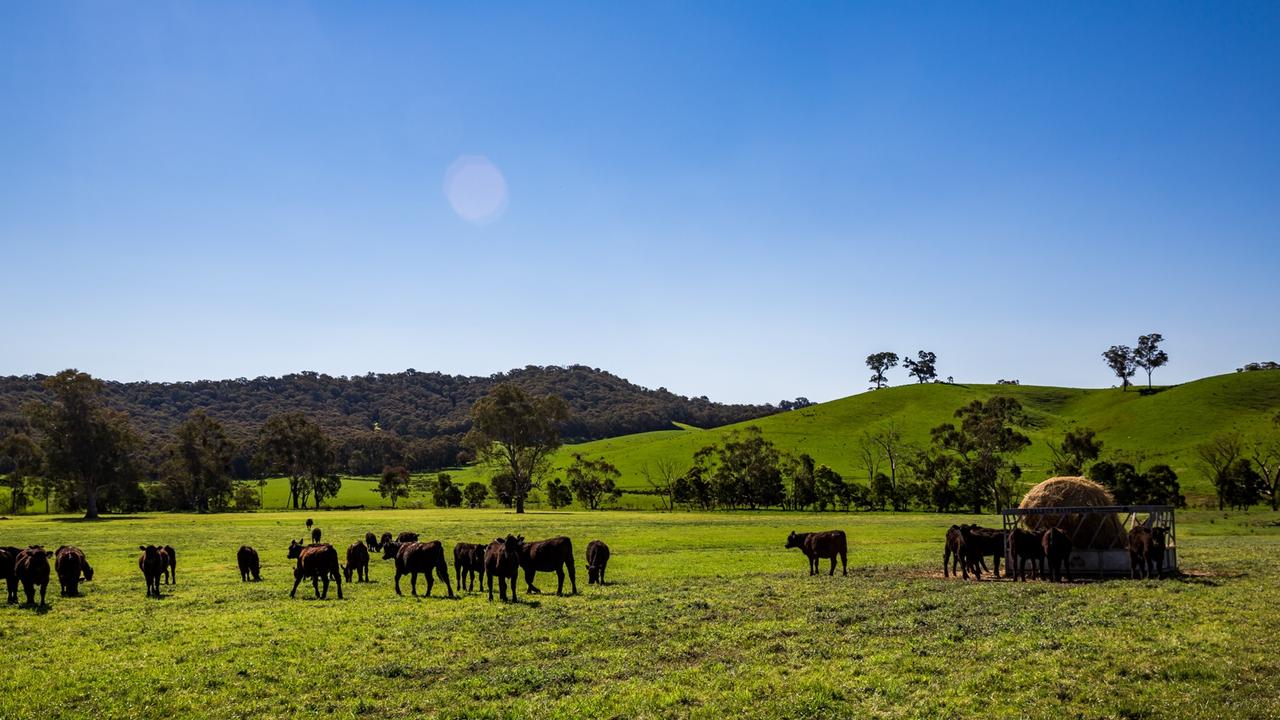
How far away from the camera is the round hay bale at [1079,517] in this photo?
3269cm

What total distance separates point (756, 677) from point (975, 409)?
12060 centimetres

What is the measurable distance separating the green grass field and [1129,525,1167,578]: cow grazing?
1.29m

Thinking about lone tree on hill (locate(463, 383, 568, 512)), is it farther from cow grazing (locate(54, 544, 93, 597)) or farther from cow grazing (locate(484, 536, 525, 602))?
cow grazing (locate(484, 536, 525, 602))

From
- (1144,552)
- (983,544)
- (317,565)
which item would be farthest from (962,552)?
(317,565)

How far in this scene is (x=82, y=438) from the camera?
106 meters

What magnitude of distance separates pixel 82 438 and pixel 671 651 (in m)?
114

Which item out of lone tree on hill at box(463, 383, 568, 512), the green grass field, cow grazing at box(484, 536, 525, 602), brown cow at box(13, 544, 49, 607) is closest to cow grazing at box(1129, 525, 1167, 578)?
the green grass field

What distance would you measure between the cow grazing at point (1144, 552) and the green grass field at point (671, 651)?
4.25 ft

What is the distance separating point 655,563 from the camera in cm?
3816

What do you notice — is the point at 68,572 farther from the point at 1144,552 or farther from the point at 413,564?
the point at 1144,552

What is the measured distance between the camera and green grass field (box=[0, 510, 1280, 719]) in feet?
44.0

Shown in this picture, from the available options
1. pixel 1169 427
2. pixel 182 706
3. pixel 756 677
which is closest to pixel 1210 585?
pixel 756 677

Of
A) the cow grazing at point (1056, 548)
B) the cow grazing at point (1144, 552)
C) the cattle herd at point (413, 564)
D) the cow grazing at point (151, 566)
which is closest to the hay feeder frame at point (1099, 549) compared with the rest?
the cow grazing at point (1144, 552)

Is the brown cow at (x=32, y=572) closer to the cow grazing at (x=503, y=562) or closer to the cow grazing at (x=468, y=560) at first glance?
the cow grazing at (x=468, y=560)
